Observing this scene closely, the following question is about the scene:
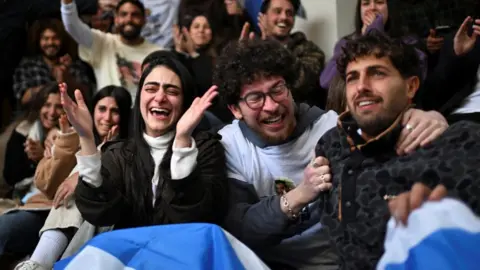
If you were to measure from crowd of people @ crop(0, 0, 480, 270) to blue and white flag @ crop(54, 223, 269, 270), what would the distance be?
0.17m

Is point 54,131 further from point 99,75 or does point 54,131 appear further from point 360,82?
point 360,82

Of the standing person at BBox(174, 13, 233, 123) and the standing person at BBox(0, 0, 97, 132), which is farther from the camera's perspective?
the standing person at BBox(0, 0, 97, 132)

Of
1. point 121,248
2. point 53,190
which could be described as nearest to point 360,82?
point 121,248

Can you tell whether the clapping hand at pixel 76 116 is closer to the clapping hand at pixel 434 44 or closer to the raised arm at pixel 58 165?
the raised arm at pixel 58 165

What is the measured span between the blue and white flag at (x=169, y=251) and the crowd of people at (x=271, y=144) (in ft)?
0.56

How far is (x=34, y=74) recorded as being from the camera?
11.4 ft

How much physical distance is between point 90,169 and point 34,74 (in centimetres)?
171

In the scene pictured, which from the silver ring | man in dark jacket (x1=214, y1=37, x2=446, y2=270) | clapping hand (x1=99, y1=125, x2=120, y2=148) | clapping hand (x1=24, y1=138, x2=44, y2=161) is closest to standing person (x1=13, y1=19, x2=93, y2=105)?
clapping hand (x1=24, y1=138, x2=44, y2=161)

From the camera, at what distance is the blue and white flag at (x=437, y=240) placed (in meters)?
1.33

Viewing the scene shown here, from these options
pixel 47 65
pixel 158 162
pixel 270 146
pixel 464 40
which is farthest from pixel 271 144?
pixel 47 65

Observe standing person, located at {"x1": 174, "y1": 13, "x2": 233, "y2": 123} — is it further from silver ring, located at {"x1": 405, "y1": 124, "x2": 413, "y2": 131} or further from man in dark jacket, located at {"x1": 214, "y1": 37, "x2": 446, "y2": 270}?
silver ring, located at {"x1": 405, "y1": 124, "x2": 413, "y2": 131}

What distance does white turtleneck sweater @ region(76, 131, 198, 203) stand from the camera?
1895 mm

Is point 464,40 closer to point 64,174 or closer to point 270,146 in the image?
point 270,146

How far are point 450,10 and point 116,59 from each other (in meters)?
1.74
